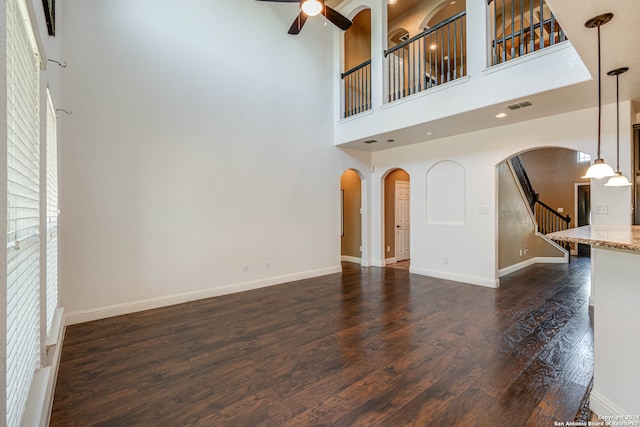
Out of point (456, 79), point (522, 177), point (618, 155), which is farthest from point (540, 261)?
point (456, 79)

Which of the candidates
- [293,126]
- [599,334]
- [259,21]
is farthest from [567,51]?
[259,21]

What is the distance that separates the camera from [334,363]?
257 centimetres

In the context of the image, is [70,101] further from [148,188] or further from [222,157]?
[222,157]

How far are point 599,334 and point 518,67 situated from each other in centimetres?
320

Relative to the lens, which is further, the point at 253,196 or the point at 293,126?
the point at 293,126

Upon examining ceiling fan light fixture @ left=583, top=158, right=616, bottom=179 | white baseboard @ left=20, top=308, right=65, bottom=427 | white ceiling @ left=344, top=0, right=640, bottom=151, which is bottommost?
white baseboard @ left=20, top=308, right=65, bottom=427

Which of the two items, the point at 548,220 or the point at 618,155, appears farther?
the point at 548,220

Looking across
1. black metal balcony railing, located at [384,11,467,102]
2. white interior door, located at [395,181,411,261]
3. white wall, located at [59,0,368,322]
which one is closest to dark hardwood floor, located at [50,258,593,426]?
white wall, located at [59,0,368,322]

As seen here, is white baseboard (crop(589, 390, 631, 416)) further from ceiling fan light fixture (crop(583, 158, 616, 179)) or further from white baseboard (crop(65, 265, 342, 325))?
white baseboard (crop(65, 265, 342, 325))

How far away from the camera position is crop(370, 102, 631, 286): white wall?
12.6ft

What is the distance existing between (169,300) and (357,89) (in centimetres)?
501

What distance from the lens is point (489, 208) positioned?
4.99 meters

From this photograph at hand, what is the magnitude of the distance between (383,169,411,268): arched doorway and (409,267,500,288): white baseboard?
3.40 ft

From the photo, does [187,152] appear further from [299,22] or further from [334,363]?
[334,363]
